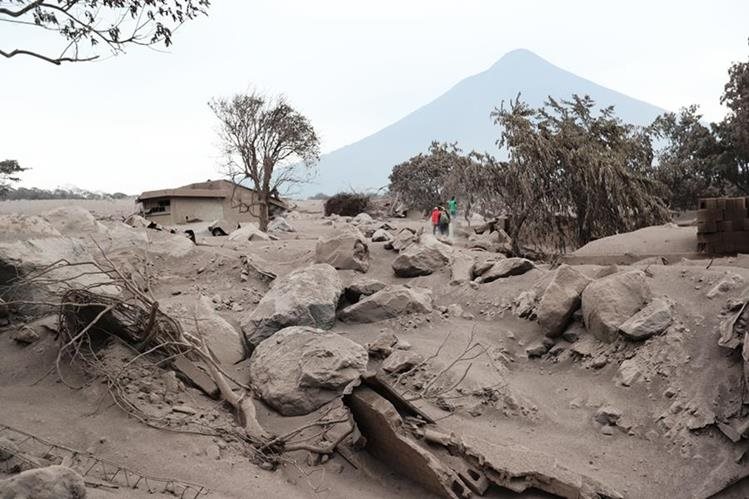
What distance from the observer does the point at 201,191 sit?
23.6 metres

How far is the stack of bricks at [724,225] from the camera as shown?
7570 millimetres

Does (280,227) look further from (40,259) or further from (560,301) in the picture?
(560,301)

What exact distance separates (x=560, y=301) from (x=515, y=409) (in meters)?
1.47

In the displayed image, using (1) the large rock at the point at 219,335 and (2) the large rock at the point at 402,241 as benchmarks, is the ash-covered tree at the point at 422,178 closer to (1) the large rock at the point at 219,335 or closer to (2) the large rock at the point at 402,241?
(2) the large rock at the point at 402,241

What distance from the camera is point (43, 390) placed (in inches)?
157

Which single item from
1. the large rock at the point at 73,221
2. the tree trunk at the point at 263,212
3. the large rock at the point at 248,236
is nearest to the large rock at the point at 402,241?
the large rock at the point at 248,236

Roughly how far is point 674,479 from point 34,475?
12.4 feet

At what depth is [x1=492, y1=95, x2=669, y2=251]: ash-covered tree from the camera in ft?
40.5

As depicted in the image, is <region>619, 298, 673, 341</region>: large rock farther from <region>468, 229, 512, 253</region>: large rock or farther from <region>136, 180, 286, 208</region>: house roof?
<region>136, 180, 286, 208</region>: house roof

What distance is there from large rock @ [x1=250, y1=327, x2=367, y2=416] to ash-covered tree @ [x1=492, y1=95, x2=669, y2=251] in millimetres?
8775

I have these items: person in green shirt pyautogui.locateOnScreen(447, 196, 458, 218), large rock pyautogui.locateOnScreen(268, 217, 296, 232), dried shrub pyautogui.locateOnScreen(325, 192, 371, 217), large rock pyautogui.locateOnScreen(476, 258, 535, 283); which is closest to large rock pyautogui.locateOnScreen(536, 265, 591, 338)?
large rock pyautogui.locateOnScreen(476, 258, 535, 283)

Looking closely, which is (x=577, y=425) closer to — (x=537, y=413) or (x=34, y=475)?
(x=537, y=413)

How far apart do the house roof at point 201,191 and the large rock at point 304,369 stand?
17.5 m

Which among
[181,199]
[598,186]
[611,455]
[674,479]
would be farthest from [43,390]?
[181,199]
